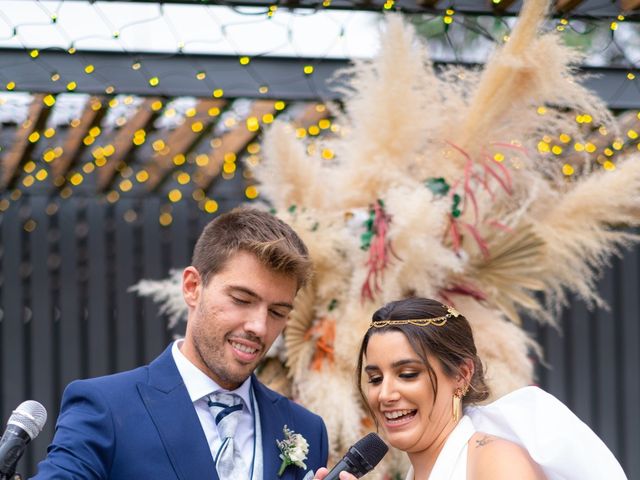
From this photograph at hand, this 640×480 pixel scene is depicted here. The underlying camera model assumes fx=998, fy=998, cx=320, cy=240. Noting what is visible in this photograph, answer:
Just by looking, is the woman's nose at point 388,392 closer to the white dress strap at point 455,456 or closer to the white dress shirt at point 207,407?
the white dress strap at point 455,456

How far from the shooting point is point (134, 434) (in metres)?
2.07

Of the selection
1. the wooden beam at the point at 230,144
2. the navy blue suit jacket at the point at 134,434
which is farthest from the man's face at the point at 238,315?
the wooden beam at the point at 230,144

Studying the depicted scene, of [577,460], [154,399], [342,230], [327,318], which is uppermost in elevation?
[342,230]

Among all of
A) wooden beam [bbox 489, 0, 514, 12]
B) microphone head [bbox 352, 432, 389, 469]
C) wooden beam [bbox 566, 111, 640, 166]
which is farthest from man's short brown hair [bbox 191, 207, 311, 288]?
wooden beam [bbox 566, 111, 640, 166]

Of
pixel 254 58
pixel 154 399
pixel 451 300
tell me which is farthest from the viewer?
pixel 254 58

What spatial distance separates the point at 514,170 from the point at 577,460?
140 centimetres

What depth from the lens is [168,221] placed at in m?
6.46

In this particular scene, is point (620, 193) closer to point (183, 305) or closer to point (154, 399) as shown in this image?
point (183, 305)

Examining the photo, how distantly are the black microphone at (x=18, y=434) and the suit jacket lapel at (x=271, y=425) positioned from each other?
22.0 inches

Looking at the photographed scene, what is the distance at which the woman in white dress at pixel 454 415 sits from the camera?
6.48 ft

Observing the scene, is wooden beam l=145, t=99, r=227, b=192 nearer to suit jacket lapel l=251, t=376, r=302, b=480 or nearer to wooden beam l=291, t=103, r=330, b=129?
wooden beam l=291, t=103, r=330, b=129

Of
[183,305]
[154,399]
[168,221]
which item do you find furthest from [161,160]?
[154,399]

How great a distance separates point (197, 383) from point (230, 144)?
3.30 m

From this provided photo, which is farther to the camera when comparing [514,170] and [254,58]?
[254,58]
